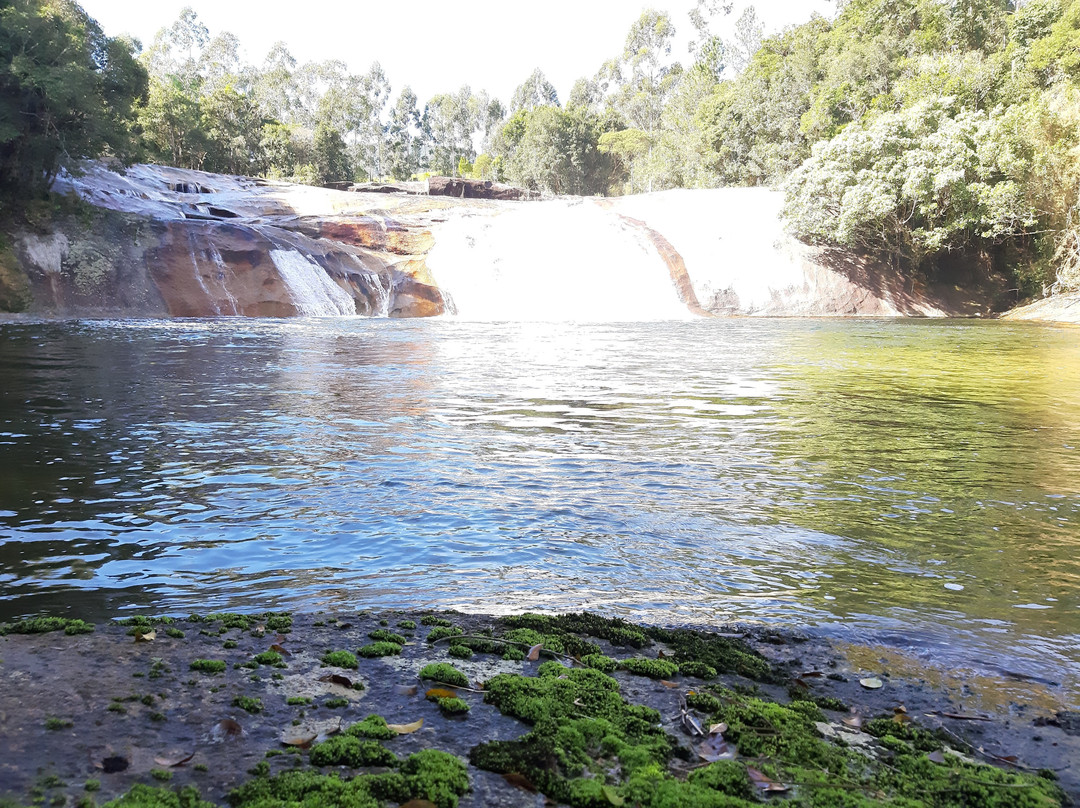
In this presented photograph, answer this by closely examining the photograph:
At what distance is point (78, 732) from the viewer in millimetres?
2332

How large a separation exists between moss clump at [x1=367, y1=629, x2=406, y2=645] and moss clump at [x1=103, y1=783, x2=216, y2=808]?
4.19 feet

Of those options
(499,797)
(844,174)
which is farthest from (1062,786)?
(844,174)

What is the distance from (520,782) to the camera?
7.32ft

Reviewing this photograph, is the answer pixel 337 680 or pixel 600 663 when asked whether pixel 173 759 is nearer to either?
pixel 337 680

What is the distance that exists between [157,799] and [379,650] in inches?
48.4

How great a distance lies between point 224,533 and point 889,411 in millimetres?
8288

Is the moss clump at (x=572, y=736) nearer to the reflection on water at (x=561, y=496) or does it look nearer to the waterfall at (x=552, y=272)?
the reflection on water at (x=561, y=496)

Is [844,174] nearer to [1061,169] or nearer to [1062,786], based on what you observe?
[1061,169]

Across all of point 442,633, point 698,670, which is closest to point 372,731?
point 442,633

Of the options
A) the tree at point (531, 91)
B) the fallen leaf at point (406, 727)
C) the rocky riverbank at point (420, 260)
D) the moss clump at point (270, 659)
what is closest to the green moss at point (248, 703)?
the moss clump at point (270, 659)

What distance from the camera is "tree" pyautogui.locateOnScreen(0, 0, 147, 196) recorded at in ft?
70.6

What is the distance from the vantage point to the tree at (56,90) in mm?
21516

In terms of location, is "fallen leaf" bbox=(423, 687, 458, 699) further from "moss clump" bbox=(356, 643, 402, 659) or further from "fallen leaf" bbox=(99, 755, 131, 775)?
"fallen leaf" bbox=(99, 755, 131, 775)

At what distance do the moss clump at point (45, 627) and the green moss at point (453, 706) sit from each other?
5.50ft
